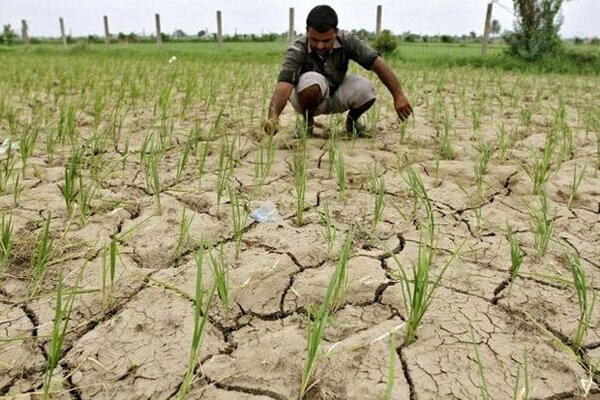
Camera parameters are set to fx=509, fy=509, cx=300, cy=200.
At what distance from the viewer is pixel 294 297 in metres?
1.37

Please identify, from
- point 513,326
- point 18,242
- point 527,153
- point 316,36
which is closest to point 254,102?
point 316,36

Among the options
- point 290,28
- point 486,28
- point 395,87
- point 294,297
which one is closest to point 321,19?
point 395,87

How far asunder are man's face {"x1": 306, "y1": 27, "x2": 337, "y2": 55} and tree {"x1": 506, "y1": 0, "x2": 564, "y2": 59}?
28.2 ft

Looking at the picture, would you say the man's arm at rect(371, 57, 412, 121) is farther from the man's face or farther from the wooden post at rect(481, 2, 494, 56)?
the wooden post at rect(481, 2, 494, 56)

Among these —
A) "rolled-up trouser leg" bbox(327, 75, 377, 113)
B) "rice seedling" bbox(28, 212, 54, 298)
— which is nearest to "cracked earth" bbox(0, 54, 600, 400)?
"rice seedling" bbox(28, 212, 54, 298)

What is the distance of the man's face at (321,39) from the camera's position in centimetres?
260

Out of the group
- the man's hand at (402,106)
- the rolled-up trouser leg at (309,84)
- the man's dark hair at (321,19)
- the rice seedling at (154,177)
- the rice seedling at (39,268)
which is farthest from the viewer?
the man's hand at (402,106)

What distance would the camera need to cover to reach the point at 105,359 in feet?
3.65

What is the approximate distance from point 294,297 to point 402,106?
1.74 m

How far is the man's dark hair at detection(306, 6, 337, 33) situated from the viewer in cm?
256

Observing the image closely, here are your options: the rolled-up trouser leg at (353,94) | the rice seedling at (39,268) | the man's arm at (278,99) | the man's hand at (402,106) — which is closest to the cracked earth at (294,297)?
the rice seedling at (39,268)

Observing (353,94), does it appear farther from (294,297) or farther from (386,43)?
(386,43)

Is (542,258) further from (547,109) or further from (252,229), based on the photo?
(547,109)

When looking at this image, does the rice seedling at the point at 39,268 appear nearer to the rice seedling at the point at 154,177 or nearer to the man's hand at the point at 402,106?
the rice seedling at the point at 154,177
